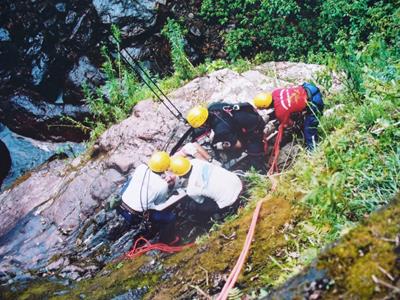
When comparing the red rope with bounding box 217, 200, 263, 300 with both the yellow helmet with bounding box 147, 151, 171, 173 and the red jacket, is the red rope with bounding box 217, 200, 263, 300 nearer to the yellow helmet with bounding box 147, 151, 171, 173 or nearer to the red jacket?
the yellow helmet with bounding box 147, 151, 171, 173

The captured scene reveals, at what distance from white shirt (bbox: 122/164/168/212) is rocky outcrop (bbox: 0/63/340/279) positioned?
139 centimetres

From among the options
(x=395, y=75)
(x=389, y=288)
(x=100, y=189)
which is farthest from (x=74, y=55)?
(x=389, y=288)

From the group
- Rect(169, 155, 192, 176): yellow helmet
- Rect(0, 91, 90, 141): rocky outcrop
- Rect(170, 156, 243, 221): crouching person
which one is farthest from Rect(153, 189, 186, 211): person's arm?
Rect(0, 91, 90, 141): rocky outcrop

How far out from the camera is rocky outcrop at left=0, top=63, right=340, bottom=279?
6957mm

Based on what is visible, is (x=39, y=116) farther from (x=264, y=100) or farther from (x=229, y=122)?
(x=264, y=100)

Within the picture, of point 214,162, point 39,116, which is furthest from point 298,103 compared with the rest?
point 39,116

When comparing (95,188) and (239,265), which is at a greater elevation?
(95,188)

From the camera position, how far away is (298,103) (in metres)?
5.91

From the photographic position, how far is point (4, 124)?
1105 centimetres

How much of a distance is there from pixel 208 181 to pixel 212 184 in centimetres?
7

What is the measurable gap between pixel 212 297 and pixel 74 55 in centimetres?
995

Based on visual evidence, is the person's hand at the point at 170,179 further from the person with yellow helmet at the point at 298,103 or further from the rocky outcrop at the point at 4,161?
the rocky outcrop at the point at 4,161

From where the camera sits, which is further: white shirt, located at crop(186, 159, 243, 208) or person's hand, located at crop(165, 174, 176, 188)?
person's hand, located at crop(165, 174, 176, 188)

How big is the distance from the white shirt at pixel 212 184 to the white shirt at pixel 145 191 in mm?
419
